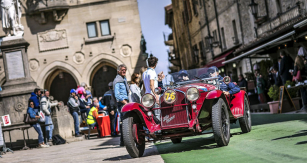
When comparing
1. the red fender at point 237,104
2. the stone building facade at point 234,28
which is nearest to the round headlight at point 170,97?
the red fender at point 237,104

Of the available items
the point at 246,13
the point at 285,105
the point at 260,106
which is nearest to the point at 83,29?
the point at 246,13

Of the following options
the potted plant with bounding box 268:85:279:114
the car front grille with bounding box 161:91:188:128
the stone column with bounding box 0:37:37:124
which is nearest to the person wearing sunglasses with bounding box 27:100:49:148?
the stone column with bounding box 0:37:37:124

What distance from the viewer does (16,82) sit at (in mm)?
15969

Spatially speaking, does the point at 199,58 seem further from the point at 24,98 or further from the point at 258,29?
the point at 24,98

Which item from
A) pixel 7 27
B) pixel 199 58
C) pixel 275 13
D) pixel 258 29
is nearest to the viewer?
pixel 7 27

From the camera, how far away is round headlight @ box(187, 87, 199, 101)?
306 inches

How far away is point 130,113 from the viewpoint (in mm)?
7984

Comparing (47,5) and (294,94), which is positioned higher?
(47,5)

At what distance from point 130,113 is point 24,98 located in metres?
8.53

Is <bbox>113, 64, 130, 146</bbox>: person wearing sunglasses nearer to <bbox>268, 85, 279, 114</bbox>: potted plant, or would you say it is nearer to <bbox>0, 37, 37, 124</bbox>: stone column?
<bbox>0, 37, 37, 124</bbox>: stone column

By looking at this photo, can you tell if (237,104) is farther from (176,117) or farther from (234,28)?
(234,28)

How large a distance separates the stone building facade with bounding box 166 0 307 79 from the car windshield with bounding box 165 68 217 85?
773 cm

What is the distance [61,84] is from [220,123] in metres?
27.5

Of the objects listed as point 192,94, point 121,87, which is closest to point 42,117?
point 121,87
